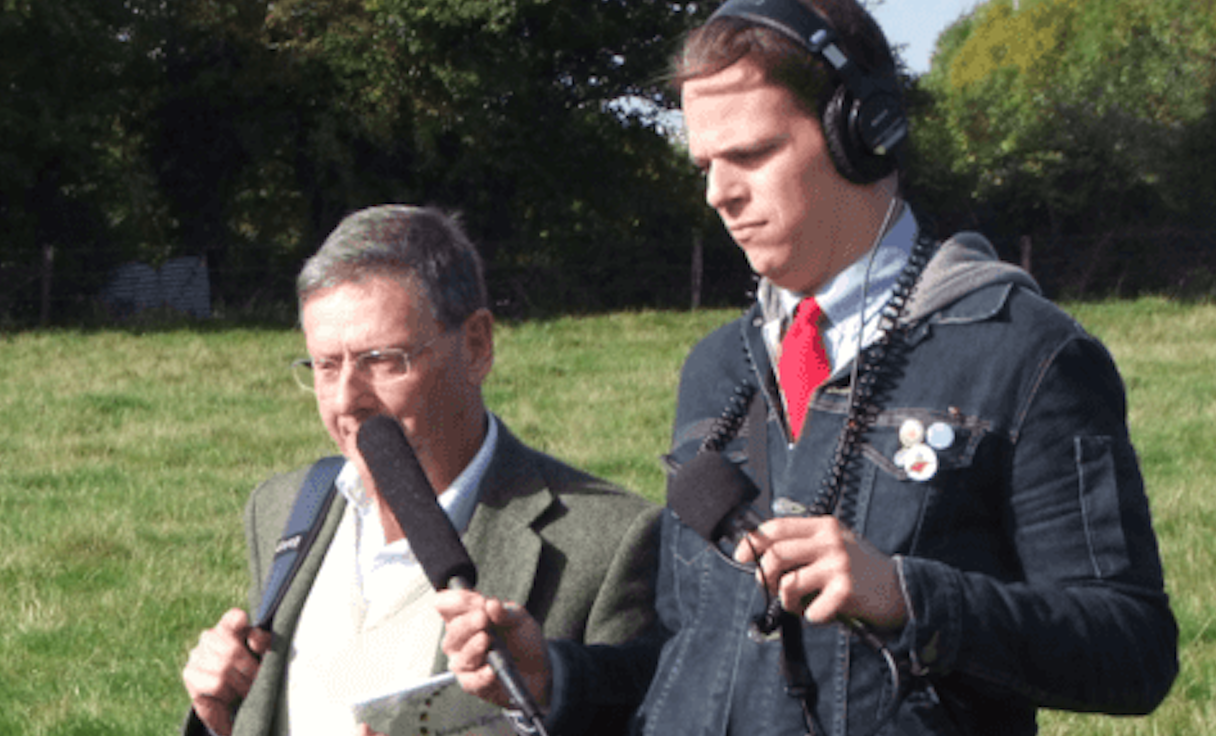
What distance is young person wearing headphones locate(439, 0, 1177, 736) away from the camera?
2.11 metres

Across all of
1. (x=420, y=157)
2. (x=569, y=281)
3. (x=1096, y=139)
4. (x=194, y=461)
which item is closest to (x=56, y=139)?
(x=420, y=157)

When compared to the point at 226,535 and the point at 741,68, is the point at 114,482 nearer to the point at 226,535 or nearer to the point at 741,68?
the point at 226,535

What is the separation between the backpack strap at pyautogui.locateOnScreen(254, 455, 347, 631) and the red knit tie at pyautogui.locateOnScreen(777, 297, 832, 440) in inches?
49.0

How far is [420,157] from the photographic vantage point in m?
30.4

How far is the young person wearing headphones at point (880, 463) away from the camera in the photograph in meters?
2.11

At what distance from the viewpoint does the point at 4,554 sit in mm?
9008

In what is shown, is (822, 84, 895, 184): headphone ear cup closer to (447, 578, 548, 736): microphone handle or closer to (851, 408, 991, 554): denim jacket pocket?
(851, 408, 991, 554): denim jacket pocket

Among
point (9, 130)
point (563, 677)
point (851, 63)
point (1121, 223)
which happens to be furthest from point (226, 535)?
point (1121, 223)

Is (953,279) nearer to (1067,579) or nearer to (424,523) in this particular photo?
(1067,579)

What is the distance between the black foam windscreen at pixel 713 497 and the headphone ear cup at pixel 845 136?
0.51 m

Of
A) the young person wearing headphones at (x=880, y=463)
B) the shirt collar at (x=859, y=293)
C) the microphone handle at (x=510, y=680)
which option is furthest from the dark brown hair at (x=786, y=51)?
the microphone handle at (x=510, y=680)

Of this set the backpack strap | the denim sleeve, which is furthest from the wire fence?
the denim sleeve

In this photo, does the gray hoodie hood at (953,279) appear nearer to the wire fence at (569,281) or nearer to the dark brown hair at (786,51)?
the dark brown hair at (786,51)

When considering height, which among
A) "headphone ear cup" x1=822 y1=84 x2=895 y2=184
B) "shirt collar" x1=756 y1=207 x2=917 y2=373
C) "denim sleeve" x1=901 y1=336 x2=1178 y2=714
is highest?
"headphone ear cup" x1=822 y1=84 x2=895 y2=184
